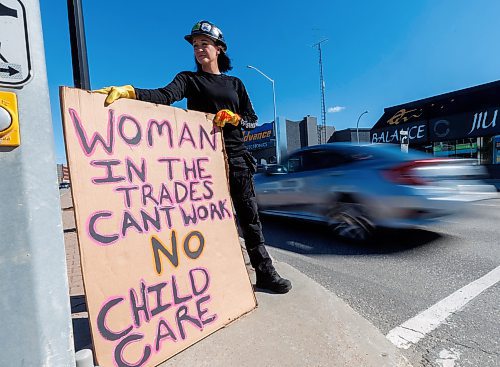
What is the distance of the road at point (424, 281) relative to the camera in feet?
6.73

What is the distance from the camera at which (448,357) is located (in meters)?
1.91

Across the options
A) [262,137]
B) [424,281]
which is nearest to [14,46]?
[424,281]

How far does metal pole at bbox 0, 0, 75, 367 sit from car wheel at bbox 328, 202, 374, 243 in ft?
12.7

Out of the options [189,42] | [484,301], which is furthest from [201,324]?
[484,301]

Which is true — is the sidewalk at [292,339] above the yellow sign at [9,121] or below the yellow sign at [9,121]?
below

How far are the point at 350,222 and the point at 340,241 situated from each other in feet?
1.10

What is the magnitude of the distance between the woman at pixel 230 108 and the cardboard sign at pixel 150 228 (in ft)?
0.53

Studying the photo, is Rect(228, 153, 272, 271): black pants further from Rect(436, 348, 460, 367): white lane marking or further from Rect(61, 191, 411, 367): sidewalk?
Rect(436, 348, 460, 367): white lane marking

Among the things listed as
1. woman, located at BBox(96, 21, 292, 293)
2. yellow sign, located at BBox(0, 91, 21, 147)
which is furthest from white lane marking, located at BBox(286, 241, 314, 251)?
yellow sign, located at BBox(0, 91, 21, 147)

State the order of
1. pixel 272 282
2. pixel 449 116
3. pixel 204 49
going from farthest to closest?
pixel 449 116, pixel 272 282, pixel 204 49

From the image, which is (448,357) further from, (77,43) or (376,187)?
(77,43)

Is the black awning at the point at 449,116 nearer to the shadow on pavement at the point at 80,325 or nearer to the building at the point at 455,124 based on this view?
the building at the point at 455,124

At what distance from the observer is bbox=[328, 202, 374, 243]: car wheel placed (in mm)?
4301

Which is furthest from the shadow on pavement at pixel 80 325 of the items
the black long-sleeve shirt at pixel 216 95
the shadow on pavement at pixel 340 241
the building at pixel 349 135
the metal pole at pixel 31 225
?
the building at pixel 349 135
